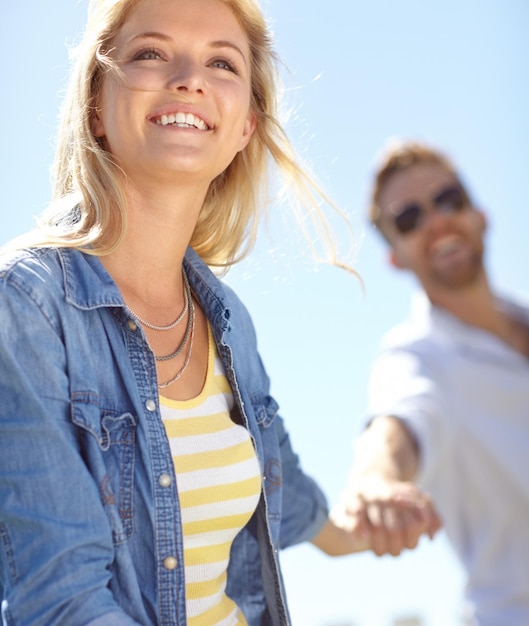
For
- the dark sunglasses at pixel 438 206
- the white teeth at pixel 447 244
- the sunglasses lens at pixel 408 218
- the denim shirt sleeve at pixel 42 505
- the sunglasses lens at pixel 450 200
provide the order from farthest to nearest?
the white teeth at pixel 447 244, the sunglasses lens at pixel 450 200, the dark sunglasses at pixel 438 206, the sunglasses lens at pixel 408 218, the denim shirt sleeve at pixel 42 505

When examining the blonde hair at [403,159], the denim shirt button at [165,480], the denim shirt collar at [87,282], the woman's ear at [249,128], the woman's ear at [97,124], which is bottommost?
the denim shirt button at [165,480]

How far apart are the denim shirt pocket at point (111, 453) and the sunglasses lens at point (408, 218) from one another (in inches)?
234

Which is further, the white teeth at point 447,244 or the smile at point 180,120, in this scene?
the white teeth at point 447,244

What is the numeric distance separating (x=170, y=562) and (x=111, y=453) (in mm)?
221

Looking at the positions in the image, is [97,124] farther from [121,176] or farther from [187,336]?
[187,336]

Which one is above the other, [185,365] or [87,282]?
[87,282]

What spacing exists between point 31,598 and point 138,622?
20 centimetres

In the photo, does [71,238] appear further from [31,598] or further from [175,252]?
[31,598]

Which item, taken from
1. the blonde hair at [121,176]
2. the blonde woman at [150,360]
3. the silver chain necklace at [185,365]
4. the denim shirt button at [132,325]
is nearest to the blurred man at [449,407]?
the blonde woman at [150,360]

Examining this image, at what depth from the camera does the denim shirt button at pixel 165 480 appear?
1493mm

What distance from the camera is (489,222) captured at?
861 cm

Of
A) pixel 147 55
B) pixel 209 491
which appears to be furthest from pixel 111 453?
pixel 147 55

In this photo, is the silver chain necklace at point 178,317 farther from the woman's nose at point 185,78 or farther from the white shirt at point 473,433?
the white shirt at point 473,433

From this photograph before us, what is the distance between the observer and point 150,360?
1.62m
